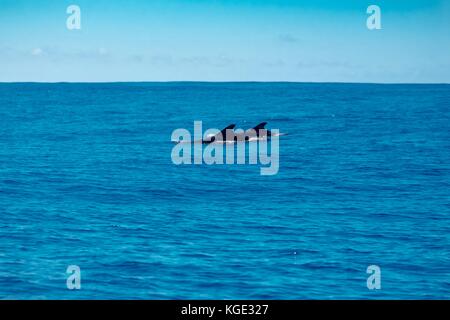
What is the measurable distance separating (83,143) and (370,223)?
2192 inches

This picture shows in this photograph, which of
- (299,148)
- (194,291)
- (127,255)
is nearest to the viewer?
(194,291)

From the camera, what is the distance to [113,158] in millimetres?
70562

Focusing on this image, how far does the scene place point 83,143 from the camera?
286 ft

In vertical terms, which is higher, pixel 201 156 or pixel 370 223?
pixel 201 156

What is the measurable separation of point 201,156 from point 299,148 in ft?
52.0
